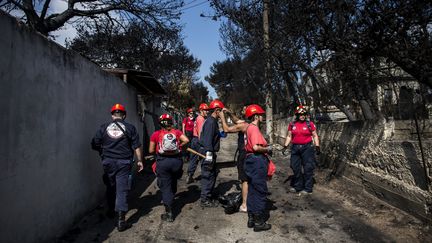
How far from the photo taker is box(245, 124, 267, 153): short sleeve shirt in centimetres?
516

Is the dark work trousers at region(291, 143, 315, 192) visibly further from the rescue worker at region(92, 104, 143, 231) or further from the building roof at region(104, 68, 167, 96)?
the building roof at region(104, 68, 167, 96)

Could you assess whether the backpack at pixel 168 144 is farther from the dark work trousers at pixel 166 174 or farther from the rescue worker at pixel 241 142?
the rescue worker at pixel 241 142

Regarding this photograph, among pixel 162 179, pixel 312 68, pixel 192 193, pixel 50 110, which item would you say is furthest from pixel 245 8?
pixel 50 110

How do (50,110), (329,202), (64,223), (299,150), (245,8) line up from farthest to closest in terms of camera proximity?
1. (245,8)
2. (299,150)
3. (329,202)
4. (64,223)
5. (50,110)

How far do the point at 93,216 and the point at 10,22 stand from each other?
10.8 feet

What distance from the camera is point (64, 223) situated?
15.6ft

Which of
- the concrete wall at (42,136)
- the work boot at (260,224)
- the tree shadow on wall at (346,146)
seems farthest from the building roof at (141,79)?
the tree shadow on wall at (346,146)

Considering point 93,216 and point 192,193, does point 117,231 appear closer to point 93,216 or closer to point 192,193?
point 93,216

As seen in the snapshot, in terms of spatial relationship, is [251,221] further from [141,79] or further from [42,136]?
[141,79]

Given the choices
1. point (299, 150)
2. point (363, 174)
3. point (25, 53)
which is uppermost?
point (25, 53)

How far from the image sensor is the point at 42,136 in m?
4.12

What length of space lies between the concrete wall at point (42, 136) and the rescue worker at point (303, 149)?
12.3ft

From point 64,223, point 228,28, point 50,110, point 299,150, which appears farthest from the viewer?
point 228,28

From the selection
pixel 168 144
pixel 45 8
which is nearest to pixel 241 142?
pixel 168 144
